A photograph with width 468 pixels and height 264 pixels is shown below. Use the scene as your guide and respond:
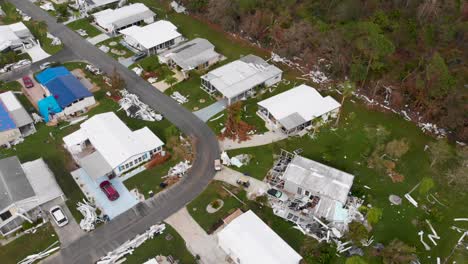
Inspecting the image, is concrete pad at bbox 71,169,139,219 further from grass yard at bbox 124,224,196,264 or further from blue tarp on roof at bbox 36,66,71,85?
blue tarp on roof at bbox 36,66,71,85

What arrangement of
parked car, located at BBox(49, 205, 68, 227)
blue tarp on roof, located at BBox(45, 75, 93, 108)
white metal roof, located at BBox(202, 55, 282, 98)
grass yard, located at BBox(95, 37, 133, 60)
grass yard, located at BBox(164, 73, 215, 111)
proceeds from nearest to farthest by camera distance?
1. parked car, located at BBox(49, 205, 68, 227)
2. blue tarp on roof, located at BBox(45, 75, 93, 108)
3. white metal roof, located at BBox(202, 55, 282, 98)
4. grass yard, located at BBox(164, 73, 215, 111)
5. grass yard, located at BBox(95, 37, 133, 60)

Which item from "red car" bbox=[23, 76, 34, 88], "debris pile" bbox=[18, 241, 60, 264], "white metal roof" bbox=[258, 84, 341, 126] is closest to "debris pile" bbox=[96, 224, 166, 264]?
"debris pile" bbox=[18, 241, 60, 264]

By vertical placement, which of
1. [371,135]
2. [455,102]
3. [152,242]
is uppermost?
[455,102]

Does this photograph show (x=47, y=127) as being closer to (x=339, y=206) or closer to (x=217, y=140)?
(x=217, y=140)

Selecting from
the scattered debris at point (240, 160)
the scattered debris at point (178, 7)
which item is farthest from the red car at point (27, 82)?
the scattered debris at point (240, 160)

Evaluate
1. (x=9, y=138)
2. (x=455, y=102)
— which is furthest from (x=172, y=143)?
(x=455, y=102)

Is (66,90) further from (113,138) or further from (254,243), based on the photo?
(254,243)
